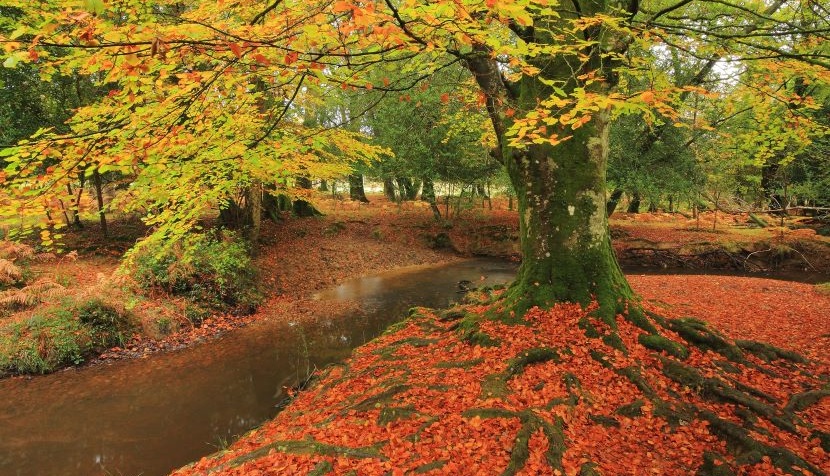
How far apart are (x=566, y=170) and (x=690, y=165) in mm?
17230

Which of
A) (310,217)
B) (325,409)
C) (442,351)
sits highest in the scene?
(310,217)

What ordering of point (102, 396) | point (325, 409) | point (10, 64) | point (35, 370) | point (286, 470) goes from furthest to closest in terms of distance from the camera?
point (35, 370)
point (102, 396)
point (325, 409)
point (286, 470)
point (10, 64)

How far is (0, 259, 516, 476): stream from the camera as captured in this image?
6312mm

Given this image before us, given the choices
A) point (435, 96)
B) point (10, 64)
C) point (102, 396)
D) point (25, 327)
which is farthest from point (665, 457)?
point (435, 96)

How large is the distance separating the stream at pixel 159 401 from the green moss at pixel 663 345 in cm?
632

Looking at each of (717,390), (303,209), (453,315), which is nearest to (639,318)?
(717,390)

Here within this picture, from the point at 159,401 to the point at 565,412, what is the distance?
7.20 meters

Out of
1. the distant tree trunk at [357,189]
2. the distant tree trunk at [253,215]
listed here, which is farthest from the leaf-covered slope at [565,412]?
the distant tree trunk at [357,189]

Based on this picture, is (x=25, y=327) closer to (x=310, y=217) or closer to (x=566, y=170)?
(x=566, y=170)

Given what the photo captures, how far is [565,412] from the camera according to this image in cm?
496

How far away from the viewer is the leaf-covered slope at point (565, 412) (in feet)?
14.1

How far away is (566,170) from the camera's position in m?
6.55

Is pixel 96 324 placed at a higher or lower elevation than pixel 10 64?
lower

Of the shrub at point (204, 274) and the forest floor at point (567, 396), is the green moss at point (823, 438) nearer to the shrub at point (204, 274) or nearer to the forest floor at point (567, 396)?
→ the forest floor at point (567, 396)
